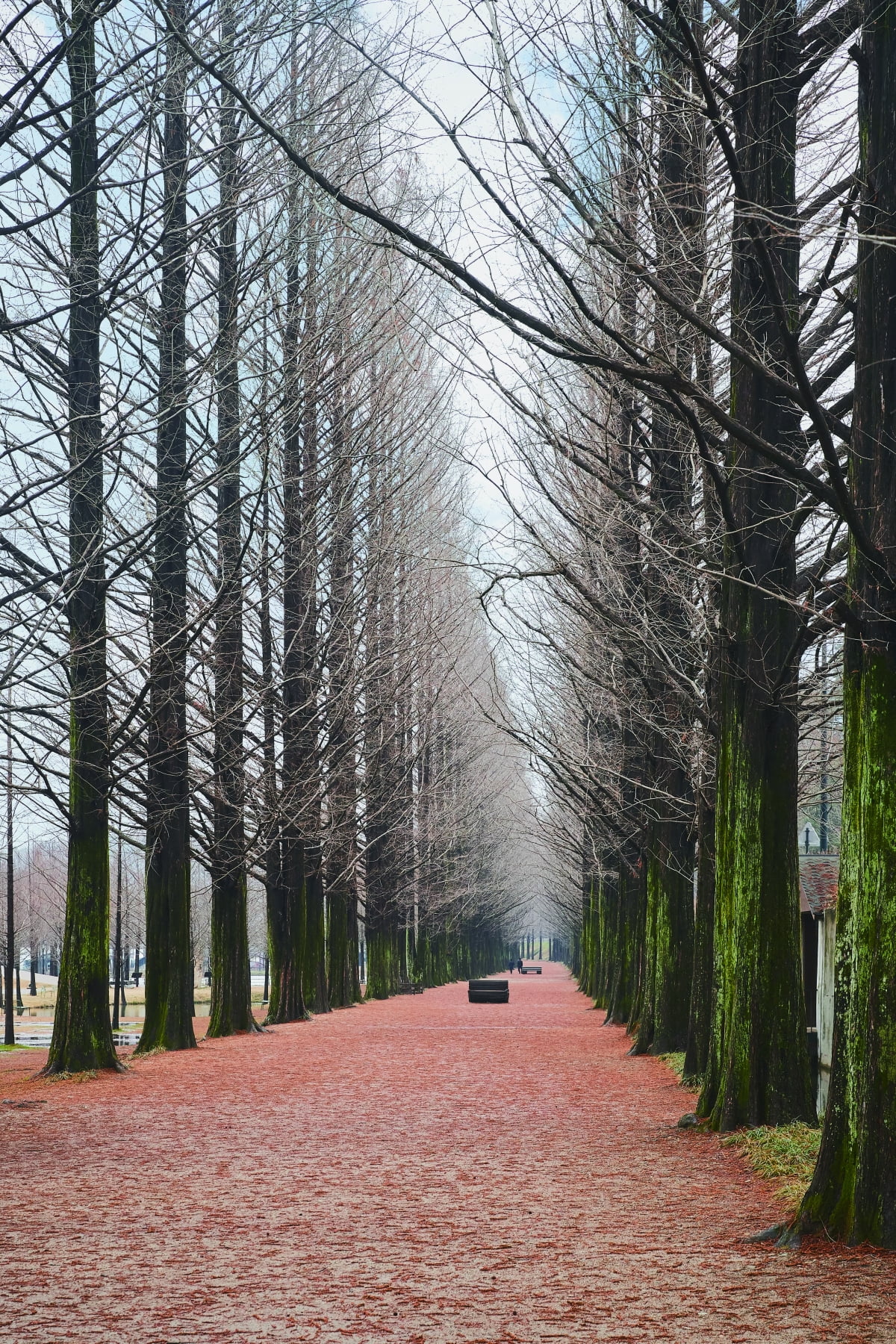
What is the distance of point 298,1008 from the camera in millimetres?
25766

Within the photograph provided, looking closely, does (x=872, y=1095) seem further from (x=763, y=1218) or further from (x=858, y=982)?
(x=763, y=1218)

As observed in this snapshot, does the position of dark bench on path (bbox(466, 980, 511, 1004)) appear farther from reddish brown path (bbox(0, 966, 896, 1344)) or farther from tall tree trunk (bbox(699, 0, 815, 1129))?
tall tree trunk (bbox(699, 0, 815, 1129))

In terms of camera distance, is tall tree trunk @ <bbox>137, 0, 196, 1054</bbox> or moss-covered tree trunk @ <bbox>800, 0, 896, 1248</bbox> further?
tall tree trunk @ <bbox>137, 0, 196, 1054</bbox>

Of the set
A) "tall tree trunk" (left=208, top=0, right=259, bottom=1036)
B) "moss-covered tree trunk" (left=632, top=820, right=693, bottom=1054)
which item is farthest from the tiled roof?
"tall tree trunk" (left=208, top=0, right=259, bottom=1036)

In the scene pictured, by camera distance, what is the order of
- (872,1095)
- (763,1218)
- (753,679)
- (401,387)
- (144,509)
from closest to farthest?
(872,1095)
(763,1218)
(753,679)
(144,509)
(401,387)

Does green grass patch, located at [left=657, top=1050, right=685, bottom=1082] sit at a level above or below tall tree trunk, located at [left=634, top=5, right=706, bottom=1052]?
below

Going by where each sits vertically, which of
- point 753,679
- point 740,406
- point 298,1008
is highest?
point 740,406

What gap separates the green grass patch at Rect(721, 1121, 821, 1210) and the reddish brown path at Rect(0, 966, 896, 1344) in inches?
6.3

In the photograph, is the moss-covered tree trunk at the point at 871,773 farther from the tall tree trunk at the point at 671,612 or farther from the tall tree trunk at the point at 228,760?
the tall tree trunk at the point at 228,760

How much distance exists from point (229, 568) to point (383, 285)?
6.13 metres

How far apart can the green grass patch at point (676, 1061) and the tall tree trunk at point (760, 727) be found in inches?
178

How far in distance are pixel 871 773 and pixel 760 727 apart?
3508mm

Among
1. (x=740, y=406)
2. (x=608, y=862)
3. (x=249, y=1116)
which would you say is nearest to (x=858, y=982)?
(x=740, y=406)

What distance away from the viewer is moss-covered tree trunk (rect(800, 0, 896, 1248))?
6434 millimetres
